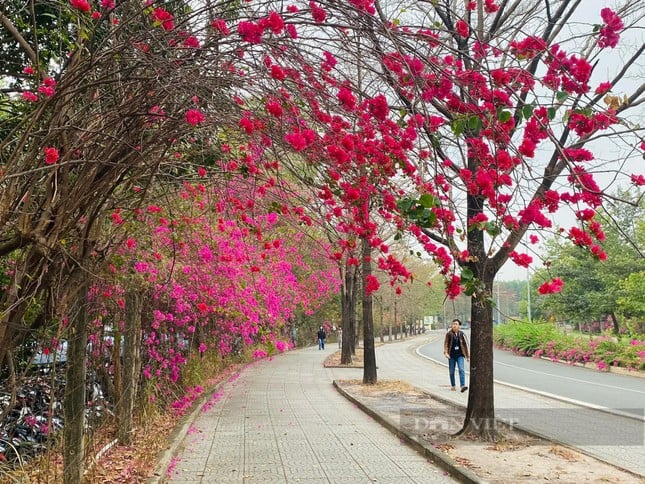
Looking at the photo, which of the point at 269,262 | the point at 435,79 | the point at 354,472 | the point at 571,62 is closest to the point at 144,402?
the point at 354,472

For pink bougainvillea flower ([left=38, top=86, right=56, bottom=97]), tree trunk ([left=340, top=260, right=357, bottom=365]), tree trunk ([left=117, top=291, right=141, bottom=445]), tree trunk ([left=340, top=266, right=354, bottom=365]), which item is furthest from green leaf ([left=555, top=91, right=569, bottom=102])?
tree trunk ([left=340, top=266, right=354, bottom=365])

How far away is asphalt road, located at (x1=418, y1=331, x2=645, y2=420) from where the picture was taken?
1234cm

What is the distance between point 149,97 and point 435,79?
78.4 inches

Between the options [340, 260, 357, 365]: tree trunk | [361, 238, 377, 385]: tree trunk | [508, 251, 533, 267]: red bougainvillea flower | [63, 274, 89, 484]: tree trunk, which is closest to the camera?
[508, 251, 533, 267]: red bougainvillea flower

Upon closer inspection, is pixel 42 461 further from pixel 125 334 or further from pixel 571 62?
pixel 571 62

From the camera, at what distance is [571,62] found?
4.29 metres

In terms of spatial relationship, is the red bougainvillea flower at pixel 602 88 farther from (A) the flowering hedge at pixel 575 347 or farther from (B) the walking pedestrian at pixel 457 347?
(A) the flowering hedge at pixel 575 347

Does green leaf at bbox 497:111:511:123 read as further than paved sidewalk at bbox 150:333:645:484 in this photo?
No

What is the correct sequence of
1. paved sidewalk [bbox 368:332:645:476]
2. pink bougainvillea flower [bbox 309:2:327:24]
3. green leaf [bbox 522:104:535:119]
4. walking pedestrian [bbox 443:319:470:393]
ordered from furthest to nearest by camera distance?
walking pedestrian [bbox 443:319:470:393], paved sidewalk [bbox 368:332:645:476], pink bougainvillea flower [bbox 309:2:327:24], green leaf [bbox 522:104:535:119]

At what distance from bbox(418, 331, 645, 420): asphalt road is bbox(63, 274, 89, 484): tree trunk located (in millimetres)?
9005

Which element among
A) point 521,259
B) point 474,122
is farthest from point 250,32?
point 521,259

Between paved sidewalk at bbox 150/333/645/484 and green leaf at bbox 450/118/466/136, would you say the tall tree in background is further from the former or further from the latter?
green leaf at bbox 450/118/466/136

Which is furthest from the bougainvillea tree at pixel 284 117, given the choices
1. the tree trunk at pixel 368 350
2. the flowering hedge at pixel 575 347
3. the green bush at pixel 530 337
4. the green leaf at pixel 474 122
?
the green bush at pixel 530 337

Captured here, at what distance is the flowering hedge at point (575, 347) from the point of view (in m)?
20.6
